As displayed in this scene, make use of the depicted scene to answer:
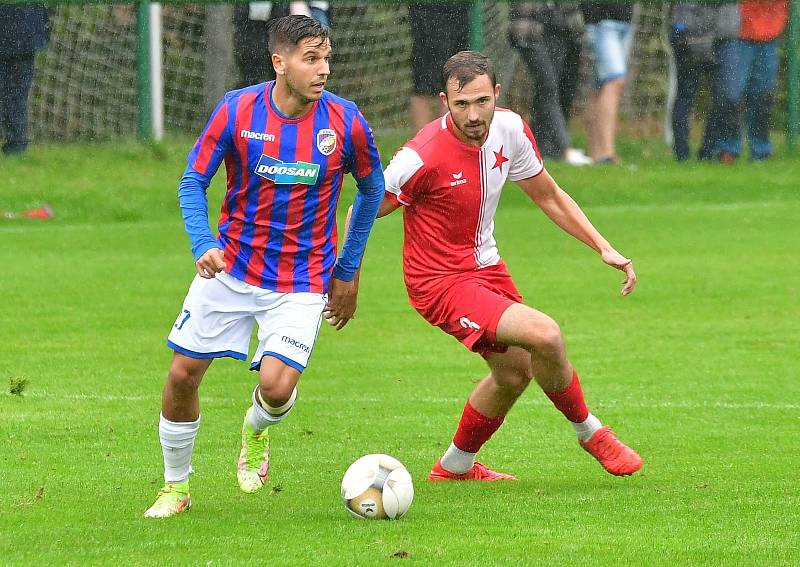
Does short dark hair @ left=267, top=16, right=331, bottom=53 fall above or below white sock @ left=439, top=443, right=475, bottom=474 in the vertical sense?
above

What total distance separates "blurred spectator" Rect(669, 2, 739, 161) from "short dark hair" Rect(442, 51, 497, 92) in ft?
34.1

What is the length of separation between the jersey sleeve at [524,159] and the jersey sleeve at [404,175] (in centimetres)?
46

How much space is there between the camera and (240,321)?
6.55m

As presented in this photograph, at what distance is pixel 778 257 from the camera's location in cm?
1420

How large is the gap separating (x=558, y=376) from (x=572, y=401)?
182mm

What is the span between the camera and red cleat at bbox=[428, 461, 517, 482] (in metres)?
7.29

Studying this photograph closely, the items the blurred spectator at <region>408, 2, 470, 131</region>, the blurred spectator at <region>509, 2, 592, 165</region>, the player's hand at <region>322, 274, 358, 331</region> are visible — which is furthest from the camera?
the blurred spectator at <region>509, 2, 592, 165</region>

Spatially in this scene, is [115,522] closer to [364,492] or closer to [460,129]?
[364,492]

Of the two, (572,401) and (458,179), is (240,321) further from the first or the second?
(572,401)

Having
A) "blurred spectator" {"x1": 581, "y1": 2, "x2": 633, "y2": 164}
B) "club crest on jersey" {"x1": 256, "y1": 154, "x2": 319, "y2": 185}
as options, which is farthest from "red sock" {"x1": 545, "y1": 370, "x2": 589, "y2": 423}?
"blurred spectator" {"x1": 581, "y1": 2, "x2": 633, "y2": 164}

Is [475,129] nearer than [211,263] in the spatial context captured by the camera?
No

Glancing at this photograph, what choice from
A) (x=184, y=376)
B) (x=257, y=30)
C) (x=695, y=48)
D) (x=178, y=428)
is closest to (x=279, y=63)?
(x=184, y=376)

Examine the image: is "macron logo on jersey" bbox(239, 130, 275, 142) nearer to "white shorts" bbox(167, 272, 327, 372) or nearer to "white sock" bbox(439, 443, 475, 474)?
"white shorts" bbox(167, 272, 327, 372)

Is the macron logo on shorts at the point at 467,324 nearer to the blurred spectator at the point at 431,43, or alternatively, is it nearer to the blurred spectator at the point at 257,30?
the blurred spectator at the point at 257,30
